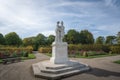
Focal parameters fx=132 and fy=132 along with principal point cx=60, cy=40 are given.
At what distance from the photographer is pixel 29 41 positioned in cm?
6306

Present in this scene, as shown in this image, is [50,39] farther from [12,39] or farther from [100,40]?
[100,40]

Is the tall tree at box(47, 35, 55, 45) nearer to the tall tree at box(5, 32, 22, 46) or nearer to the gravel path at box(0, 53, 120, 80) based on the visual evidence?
the tall tree at box(5, 32, 22, 46)

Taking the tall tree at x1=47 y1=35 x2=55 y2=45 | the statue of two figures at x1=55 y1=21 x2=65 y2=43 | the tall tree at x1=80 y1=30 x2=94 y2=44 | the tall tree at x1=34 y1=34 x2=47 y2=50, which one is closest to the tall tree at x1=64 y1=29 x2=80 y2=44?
the tall tree at x1=80 y1=30 x2=94 y2=44

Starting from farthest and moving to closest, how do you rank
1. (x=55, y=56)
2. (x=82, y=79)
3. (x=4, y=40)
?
(x=4, y=40)
(x=55, y=56)
(x=82, y=79)

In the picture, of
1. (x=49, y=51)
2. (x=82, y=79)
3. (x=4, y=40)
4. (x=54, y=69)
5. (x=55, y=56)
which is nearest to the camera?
(x=82, y=79)

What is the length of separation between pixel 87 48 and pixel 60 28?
Result: 28907 millimetres

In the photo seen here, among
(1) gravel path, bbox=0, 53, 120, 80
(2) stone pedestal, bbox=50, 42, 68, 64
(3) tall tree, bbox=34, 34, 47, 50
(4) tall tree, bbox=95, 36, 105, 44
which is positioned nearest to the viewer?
(1) gravel path, bbox=0, 53, 120, 80

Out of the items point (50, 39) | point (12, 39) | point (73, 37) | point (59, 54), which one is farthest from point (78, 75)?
point (12, 39)

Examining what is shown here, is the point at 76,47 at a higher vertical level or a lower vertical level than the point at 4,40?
lower

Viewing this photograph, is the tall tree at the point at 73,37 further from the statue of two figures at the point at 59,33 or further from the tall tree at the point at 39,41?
the statue of two figures at the point at 59,33

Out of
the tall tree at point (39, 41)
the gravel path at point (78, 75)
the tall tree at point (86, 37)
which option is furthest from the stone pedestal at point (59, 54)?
the tall tree at point (86, 37)

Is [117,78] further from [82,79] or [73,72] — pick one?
[73,72]

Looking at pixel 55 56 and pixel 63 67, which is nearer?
pixel 63 67


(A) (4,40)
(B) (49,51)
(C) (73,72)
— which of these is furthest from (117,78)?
(A) (4,40)
